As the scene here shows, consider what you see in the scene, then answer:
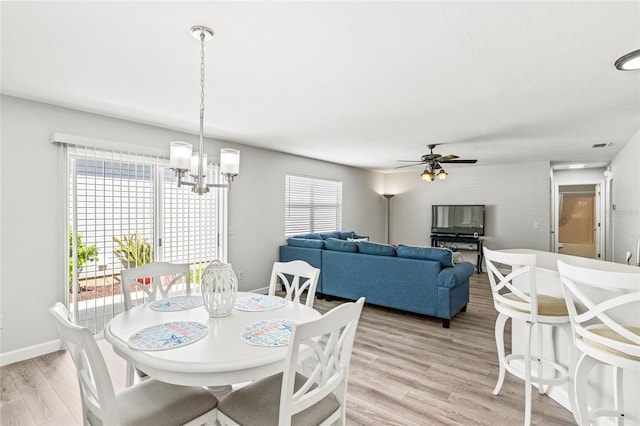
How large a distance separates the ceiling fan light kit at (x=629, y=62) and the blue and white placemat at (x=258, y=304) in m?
2.81

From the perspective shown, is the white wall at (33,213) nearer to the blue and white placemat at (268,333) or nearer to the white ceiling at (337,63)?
the white ceiling at (337,63)

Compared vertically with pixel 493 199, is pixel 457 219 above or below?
below

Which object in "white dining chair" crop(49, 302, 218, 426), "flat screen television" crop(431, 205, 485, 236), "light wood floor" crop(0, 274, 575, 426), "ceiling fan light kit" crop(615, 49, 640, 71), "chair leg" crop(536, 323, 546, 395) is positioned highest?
"ceiling fan light kit" crop(615, 49, 640, 71)

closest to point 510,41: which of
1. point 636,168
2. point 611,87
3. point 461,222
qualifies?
point 611,87

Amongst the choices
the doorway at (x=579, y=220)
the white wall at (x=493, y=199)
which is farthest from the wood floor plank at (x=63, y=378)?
the doorway at (x=579, y=220)

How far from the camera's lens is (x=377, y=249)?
441 cm

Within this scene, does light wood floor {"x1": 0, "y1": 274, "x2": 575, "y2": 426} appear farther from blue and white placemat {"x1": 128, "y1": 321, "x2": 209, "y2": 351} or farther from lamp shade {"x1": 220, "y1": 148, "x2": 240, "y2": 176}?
lamp shade {"x1": 220, "y1": 148, "x2": 240, "y2": 176}

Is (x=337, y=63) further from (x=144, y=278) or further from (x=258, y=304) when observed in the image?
(x=144, y=278)

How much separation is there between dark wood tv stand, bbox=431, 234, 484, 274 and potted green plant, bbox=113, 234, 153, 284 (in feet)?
20.5

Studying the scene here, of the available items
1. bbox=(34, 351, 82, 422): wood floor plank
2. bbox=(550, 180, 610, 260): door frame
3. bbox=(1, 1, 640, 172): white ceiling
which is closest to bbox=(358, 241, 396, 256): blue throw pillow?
bbox=(1, 1, 640, 172): white ceiling

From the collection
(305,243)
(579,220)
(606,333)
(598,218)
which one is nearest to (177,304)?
(606,333)

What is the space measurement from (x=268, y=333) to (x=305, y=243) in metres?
3.68

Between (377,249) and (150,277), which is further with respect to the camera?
(377,249)

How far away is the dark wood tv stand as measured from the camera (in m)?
7.04
